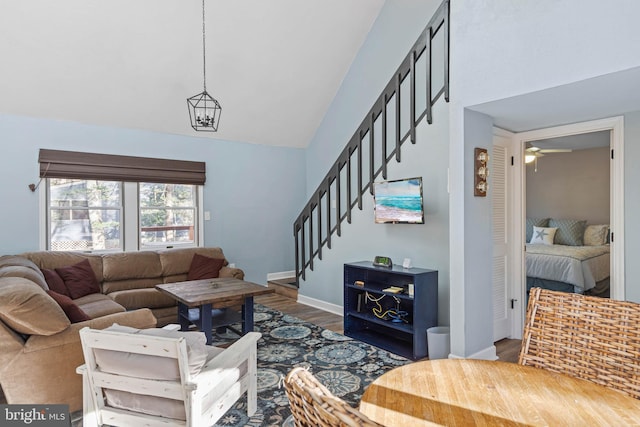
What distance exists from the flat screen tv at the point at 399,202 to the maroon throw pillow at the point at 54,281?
3378mm

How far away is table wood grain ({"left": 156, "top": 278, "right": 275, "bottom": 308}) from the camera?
341 cm

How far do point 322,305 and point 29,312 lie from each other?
350cm

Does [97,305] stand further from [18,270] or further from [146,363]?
[146,363]

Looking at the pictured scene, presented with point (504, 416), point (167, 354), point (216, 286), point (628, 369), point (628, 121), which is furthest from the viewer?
point (216, 286)

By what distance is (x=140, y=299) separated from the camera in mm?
4324

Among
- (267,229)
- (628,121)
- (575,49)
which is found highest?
(575,49)

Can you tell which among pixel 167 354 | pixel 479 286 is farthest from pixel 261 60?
pixel 167 354

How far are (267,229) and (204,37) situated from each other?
3121mm

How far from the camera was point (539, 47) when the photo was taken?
258 cm

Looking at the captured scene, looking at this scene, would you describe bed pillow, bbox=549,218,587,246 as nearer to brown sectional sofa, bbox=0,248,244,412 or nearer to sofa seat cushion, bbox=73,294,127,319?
brown sectional sofa, bbox=0,248,244,412

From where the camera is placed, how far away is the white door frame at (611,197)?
3156 mm

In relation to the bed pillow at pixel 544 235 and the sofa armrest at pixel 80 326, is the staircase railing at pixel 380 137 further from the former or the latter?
the bed pillow at pixel 544 235

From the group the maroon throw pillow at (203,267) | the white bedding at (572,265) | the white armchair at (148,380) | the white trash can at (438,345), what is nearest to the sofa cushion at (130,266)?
the maroon throw pillow at (203,267)

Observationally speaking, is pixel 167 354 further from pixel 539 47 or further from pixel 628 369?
pixel 539 47
